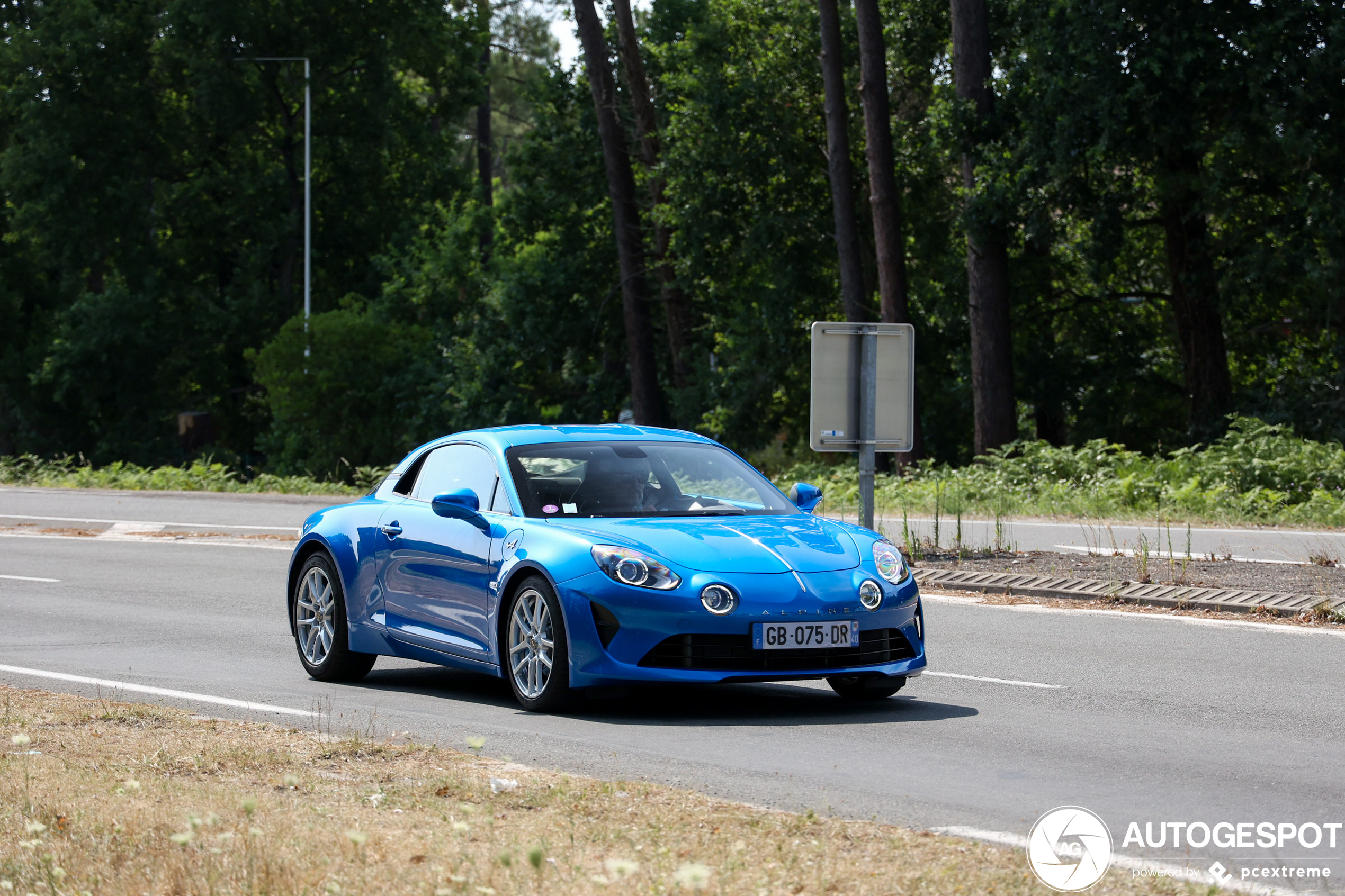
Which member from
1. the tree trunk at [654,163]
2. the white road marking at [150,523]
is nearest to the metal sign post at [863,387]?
the white road marking at [150,523]

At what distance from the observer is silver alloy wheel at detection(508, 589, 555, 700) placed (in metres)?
8.52

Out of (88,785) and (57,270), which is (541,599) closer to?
(88,785)

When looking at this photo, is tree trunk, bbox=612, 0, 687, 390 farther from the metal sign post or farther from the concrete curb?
the concrete curb

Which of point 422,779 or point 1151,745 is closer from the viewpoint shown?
point 422,779

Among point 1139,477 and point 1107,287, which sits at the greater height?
point 1107,287

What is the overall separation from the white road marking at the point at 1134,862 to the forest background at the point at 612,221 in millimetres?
24196

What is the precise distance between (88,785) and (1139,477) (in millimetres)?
21599

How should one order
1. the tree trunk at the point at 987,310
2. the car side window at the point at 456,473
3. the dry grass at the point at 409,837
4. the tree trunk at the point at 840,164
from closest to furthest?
the dry grass at the point at 409,837 < the car side window at the point at 456,473 < the tree trunk at the point at 987,310 < the tree trunk at the point at 840,164

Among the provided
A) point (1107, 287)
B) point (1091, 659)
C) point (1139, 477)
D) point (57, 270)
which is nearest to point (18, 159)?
point (57, 270)

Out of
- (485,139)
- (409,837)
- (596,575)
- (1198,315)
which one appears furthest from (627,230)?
(409,837)

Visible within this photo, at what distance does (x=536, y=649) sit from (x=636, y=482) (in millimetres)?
1278

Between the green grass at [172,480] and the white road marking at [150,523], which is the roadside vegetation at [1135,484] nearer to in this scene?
the white road marking at [150,523]

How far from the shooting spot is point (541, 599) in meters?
8.55

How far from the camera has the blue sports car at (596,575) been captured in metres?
8.26
